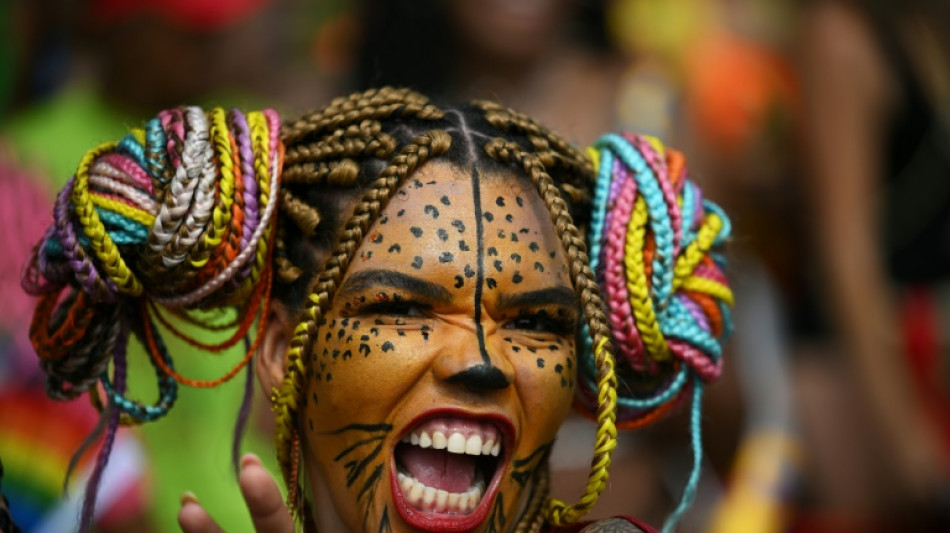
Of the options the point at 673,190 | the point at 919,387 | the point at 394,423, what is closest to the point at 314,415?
the point at 394,423

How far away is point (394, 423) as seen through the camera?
235 centimetres

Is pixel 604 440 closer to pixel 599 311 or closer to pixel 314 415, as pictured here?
pixel 599 311

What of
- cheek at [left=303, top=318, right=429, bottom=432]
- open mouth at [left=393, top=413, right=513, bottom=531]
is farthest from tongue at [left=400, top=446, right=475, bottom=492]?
cheek at [left=303, top=318, right=429, bottom=432]

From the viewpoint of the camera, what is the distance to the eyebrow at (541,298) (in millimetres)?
2414

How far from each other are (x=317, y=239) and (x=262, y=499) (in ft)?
1.65

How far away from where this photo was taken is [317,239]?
2.53 metres

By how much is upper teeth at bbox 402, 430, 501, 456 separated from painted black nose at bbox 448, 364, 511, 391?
94mm

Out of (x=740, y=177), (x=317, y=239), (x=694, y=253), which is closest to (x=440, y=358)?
(x=317, y=239)

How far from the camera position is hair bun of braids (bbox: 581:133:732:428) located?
100 inches

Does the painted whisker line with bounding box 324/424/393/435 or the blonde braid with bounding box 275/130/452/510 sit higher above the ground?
the blonde braid with bounding box 275/130/452/510

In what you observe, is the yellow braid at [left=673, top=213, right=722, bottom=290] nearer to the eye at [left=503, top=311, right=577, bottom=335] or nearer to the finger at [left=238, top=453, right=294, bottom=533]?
the eye at [left=503, top=311, right=577, bottom=335]

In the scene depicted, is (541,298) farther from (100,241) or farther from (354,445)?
(100,241)

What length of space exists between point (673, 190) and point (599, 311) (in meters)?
0.34

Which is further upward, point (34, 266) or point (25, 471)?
point (34, 266)
